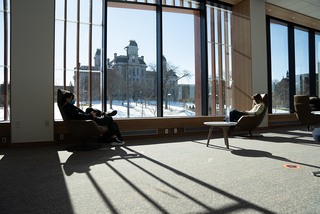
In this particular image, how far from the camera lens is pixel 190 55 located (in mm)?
6484

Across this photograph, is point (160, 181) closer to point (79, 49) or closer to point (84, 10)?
point (79, 49)

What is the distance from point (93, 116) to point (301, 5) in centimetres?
776

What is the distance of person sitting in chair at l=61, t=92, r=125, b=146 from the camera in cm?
394

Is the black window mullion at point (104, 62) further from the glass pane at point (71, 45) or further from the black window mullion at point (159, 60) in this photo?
the black window mullion at point (159, 60)

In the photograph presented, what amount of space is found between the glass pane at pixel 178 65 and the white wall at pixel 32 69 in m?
2.91

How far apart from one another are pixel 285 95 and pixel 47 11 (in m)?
8.24

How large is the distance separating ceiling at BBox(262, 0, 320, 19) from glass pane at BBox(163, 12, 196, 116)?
3155 mm

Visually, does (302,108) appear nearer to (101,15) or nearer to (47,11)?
(101,15)

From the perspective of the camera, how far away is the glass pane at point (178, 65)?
20.2ft

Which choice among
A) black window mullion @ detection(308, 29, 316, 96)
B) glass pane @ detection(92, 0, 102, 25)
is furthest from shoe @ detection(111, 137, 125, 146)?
black window mullion @ detection(308, 29, 316, 96)

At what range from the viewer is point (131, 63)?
5746mm

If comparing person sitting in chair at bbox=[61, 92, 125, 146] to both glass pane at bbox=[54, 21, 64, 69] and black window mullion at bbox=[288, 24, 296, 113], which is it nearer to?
glass pane at bbox=[54, 21, 64, 69]

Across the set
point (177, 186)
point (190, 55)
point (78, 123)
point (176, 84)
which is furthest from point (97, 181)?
point (190, 55)

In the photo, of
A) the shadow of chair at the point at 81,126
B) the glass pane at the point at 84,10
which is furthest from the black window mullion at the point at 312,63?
the shadow of chair at the point at 81,126
